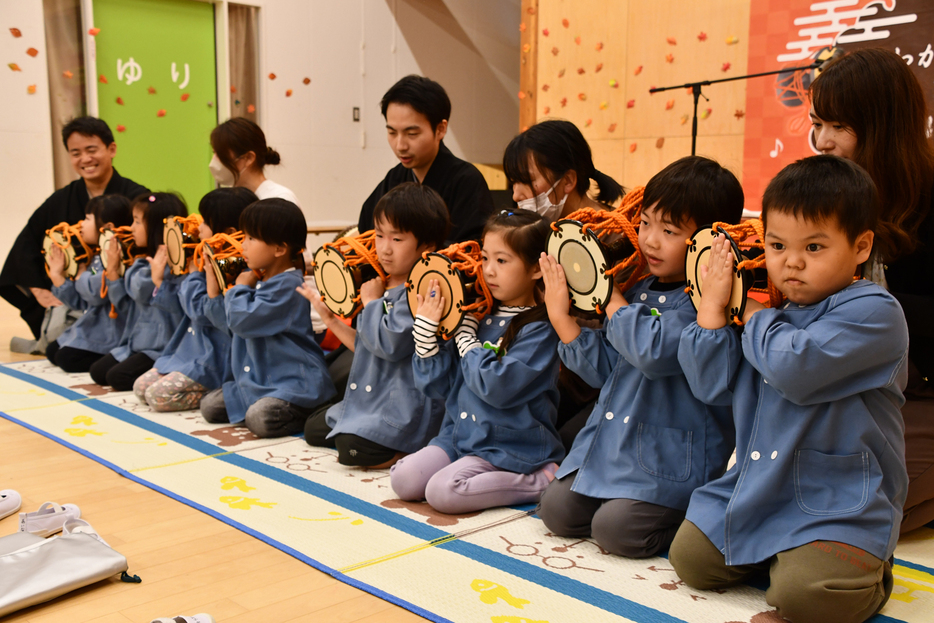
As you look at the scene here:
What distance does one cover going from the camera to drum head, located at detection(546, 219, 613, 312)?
1964 mm

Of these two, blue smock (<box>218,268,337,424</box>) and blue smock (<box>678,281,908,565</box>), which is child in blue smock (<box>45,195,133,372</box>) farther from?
blue smock (<box>678,281,908,565</box>)

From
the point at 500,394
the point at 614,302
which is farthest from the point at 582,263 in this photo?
the point at 500,394

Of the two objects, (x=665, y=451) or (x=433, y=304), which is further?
(x=433, y=304)

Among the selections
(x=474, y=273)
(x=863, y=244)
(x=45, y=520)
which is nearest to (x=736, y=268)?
Result: (x=863, y=244)

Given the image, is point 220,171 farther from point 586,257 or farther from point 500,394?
point 586,257

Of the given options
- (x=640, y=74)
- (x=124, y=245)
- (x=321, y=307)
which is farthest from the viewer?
(x=640, y=74)

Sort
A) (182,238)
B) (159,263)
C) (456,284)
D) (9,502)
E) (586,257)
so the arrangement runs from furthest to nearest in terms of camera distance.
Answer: (159,263), (182,238), (456,284), (9,502), (586,257)

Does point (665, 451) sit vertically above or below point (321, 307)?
below

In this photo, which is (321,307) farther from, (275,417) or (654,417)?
(654,417)

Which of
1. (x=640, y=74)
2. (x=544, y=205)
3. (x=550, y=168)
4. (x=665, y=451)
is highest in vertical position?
(x=640, y=74)

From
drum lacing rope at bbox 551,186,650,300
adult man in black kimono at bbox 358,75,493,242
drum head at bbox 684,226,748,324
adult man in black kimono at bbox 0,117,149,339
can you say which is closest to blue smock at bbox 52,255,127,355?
adult man in black kimono at bbox 0,117,149,339

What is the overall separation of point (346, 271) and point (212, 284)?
0.80 meters

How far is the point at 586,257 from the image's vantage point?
78.7 inches

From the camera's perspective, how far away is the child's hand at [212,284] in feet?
10.4
